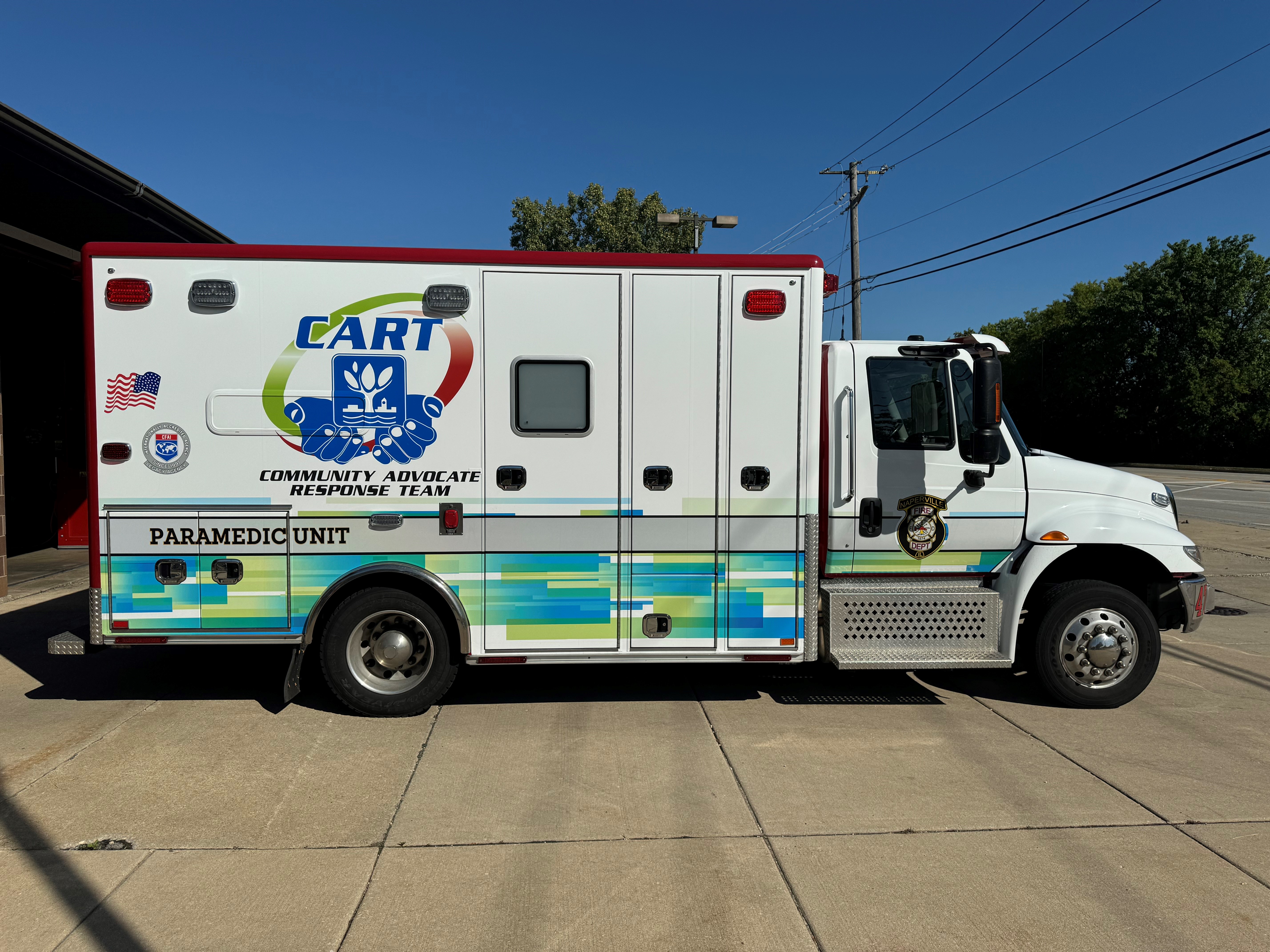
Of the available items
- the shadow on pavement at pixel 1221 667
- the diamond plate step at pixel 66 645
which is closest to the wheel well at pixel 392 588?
the diamond plate step at pixel 66 645

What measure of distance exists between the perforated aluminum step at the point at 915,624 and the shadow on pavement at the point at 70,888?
3.93 meters

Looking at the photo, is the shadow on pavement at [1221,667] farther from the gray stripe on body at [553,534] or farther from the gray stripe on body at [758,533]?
the gray stripe on body at [553,534]

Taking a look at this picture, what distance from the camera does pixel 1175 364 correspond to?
44.5 m

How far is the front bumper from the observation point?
538 cm

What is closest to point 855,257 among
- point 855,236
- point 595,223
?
point 855,236

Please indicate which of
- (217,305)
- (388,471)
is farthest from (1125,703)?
(217,305)

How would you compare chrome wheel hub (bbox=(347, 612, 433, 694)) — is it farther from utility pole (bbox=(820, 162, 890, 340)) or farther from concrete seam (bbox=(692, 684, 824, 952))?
utility pole (bbox=(820, 162, 890, 340))

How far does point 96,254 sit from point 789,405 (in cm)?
427

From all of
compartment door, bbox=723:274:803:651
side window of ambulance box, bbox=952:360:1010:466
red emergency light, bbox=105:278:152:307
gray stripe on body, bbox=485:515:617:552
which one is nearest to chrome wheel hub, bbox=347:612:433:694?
gray stripe on body, bbox=485:515:617:552

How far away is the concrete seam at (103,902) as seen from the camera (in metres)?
2.99

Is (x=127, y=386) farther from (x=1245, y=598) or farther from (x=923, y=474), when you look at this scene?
(x=1245, y=598)

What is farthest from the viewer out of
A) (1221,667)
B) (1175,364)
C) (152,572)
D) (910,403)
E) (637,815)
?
(1175,364)

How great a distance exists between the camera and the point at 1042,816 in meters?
4.00

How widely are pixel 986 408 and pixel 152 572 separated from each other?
5.18 meters
